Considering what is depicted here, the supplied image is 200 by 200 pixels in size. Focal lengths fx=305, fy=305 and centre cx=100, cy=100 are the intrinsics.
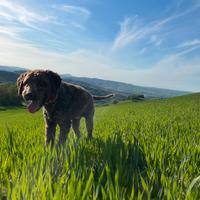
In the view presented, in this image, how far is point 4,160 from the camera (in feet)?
11.4

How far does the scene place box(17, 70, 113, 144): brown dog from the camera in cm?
483

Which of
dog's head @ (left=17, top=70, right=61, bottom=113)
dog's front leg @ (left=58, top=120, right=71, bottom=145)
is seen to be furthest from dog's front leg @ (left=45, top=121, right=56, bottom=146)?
dog's head @ (left=17, top=70, right=61, bottom=113)

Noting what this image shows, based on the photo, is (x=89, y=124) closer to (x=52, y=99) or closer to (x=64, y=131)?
(x=64, y=131)

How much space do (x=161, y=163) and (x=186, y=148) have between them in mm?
657

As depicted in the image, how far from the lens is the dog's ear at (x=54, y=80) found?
200 inches

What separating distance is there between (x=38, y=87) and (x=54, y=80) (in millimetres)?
375

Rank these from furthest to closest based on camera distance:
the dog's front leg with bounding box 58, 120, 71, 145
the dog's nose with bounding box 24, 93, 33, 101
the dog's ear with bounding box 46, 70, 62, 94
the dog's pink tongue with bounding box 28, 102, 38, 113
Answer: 1. the dog's front leg with bounding box 58, 120, 71, 145
2. the dog's ear with bounding box 46, 70, 62, 94
3. the dog's pink tongue with bounding box 28, 102, 38, 113
4. the dog's nose with bounding box 24, 93, 33, 101

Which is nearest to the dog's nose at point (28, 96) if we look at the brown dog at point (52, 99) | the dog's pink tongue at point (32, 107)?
the brown dog at point (52, 99)

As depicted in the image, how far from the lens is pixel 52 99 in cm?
516

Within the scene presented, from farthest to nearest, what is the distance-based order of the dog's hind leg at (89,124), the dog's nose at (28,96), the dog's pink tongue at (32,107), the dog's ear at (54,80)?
the dog's hind leg at (89,124), the dog's ear at (54,80), the dog's pink tongue at (32,107), the dog's nose at (28,96)

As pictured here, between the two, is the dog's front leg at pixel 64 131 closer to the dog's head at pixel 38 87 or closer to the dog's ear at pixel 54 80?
the dog's head at pixel 38 87

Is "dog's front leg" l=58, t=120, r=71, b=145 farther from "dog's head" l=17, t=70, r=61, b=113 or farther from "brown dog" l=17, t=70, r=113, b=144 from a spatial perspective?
"dog's head" l=17, t=70, r=61, b=113

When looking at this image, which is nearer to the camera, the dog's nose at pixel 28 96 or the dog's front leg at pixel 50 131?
the dog's nose at pixel 28 96

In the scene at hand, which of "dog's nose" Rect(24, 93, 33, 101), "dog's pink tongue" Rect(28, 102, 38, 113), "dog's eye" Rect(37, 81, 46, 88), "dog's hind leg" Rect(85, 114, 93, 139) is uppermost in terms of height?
"dog's eye" Rect(37, 81, 46, 88)
